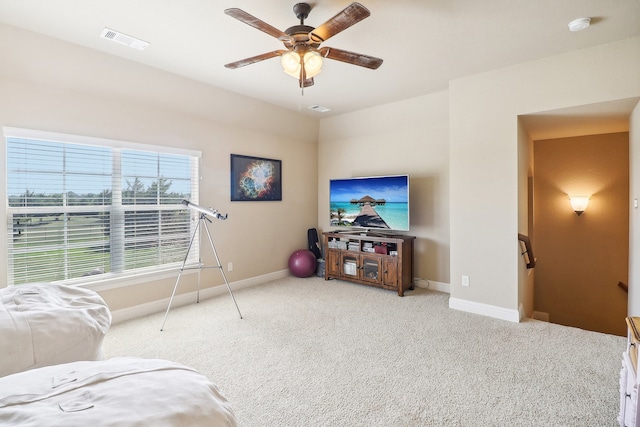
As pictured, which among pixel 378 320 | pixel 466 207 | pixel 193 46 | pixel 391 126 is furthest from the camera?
pixel 391 126

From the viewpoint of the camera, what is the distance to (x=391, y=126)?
496cm

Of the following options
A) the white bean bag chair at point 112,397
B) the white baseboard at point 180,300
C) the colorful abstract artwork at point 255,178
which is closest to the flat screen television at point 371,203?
the colorful abstract artwork at point 255,178

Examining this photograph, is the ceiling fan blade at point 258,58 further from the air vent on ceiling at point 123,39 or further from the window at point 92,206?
the window at point 92,206

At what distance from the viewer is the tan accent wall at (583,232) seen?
14.9 ft

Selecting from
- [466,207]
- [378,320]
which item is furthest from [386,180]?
[378,320]

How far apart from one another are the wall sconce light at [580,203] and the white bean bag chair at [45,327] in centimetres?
587

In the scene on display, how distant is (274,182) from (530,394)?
4145mm

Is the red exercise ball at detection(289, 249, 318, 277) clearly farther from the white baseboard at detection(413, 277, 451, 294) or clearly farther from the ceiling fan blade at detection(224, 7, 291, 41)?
the ceiling fan blade at detection(224, 7, 291, 41)

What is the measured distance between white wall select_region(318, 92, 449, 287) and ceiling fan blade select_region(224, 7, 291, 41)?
269cm

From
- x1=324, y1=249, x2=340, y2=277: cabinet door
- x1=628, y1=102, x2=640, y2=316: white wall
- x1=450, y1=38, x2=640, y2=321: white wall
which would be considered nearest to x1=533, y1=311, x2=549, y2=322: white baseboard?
x1=628, y1=102, x2=640, y2=316: white wall

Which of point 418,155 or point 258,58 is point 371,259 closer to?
point 418,155

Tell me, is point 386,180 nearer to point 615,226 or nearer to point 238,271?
point 238,271

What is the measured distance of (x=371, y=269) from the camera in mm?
4688

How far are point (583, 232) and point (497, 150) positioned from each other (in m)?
2.60
